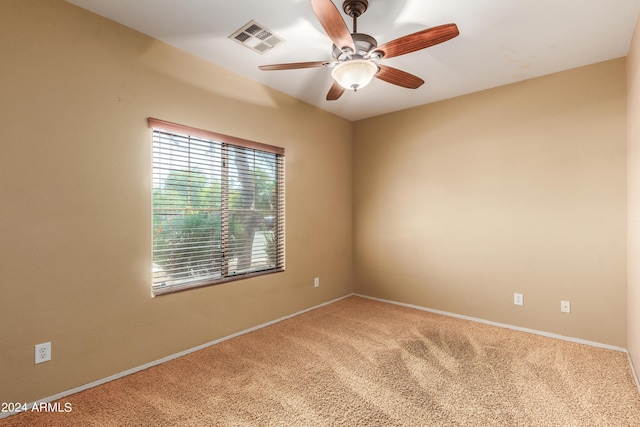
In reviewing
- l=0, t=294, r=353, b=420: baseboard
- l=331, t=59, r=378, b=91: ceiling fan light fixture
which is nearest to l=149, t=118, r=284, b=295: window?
l=0, t=294, r=353, b=420: baseboard

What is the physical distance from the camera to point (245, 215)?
3.29 m

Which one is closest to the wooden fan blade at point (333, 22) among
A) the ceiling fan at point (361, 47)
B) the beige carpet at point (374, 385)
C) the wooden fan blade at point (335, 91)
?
the ceiling fan at point (361, 47)

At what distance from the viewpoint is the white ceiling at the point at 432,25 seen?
6.98ft

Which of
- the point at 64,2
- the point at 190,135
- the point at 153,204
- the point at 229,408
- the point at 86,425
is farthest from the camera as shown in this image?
the point at 190,135

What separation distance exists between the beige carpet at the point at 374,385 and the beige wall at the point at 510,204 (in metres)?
0.49

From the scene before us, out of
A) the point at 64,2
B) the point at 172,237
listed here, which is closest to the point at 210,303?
the point at 172,237

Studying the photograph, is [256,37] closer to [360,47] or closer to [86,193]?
[360,47]

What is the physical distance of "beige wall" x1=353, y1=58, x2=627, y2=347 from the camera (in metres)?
2.87

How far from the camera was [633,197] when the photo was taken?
2.45 m

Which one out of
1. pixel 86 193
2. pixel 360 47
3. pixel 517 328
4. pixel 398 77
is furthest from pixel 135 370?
pixel 517 328

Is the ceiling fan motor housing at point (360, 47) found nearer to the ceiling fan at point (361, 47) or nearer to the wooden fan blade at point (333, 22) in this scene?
the ceiling fan at point (361, 47)

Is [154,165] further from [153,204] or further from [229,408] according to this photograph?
[229,408]

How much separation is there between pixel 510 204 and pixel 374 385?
237 centimetres

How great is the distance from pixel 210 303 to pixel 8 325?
1348mm
